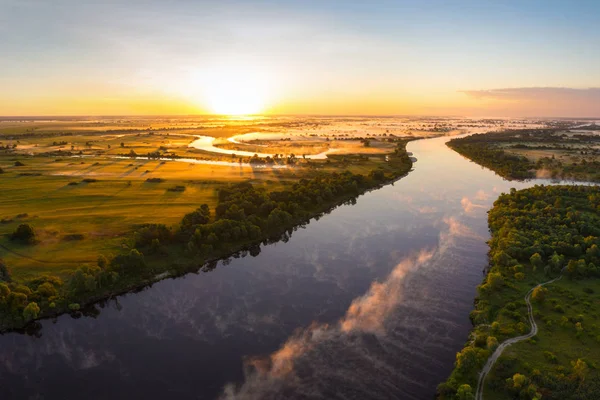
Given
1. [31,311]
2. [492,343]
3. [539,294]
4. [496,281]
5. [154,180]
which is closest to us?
[492,343]

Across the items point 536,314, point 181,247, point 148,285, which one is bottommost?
point 536,314

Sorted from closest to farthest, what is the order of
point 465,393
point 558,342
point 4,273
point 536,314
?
point 465,393 → point 558,342 → point 536,314 → point 4,273

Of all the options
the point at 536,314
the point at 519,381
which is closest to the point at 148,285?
the point at 519,381

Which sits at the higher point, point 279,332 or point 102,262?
point 102,262

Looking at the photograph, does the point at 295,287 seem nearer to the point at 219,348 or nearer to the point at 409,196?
the point at 219,348

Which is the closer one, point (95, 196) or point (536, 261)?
point (536, 261)

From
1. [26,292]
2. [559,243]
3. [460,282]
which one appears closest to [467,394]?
[460,282]

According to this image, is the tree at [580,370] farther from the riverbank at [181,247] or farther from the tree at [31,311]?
the tree at [31,311]

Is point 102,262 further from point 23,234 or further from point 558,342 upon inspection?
point 558,342

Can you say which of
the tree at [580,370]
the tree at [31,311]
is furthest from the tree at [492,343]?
the tree at [31,311]
